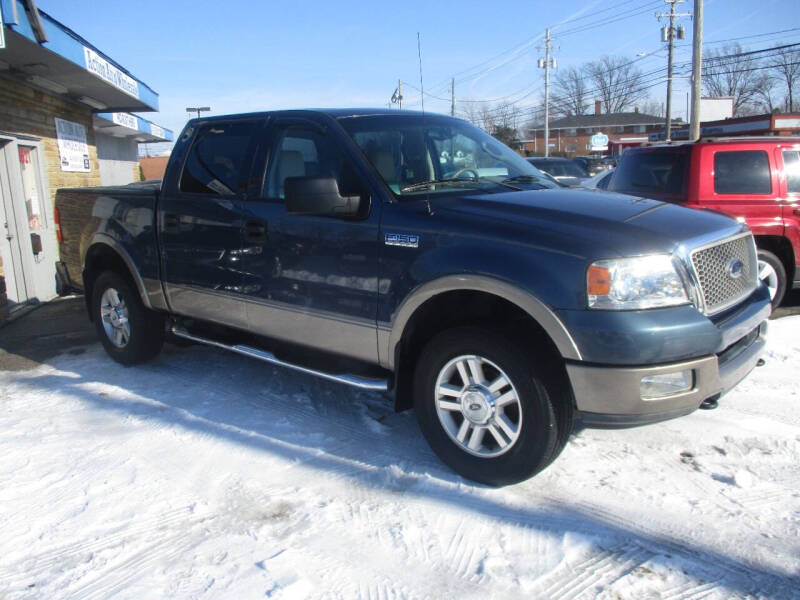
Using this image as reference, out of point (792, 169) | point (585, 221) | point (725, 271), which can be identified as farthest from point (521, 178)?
point (792, 169)

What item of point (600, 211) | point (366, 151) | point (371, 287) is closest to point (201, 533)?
point (371, 287)

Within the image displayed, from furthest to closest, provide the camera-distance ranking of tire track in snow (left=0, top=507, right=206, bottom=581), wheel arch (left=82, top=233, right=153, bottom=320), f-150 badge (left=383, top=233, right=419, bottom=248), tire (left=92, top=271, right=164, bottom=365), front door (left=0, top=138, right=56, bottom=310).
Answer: front door (left=0, top=138, right=56, bottom=310)
tire (left=92, top=271, right=164, bottom=365)
wheel arch (left=82, top=233, right=153, bottom=320)
f-150 badge (left=383, top=233, right=419, bottom=248)
tire track in snow (left=0, top=507, right=206, bottom=581)

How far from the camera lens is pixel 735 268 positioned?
3518 millimetres

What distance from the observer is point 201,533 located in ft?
10.2

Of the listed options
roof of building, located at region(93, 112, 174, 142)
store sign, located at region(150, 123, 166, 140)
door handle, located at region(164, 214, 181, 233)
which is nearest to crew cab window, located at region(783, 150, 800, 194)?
door handle, located at region(164, 214, 181, 233)

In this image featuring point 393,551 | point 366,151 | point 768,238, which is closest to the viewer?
point 393,551

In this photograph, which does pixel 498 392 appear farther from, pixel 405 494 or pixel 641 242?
pixel 641 242

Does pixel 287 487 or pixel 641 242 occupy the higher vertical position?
pixel 641 242

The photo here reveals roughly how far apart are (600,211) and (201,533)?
255 cm

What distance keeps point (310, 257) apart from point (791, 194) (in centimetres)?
534

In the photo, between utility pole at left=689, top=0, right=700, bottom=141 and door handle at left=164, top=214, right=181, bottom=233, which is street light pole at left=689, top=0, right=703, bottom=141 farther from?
door handle at left=164, top=214, right=181, bottom=233

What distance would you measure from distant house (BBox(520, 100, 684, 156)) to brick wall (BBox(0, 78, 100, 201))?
71519mm

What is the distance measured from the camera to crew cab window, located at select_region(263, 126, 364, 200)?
3961 millimetres

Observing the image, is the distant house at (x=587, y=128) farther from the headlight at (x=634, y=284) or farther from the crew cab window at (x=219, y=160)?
the headlight at (x=634, y=284)
